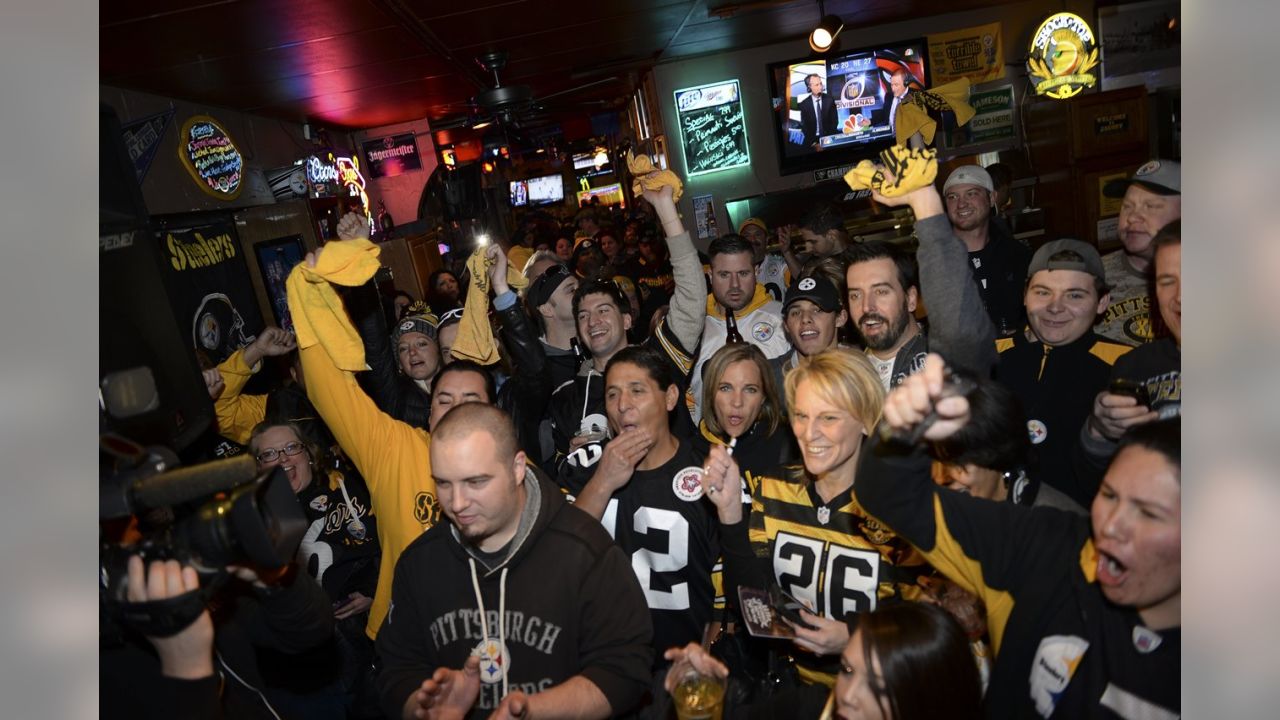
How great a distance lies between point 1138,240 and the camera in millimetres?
3176

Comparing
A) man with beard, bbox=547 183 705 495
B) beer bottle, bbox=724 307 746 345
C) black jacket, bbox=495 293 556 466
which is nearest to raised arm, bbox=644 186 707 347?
man with beard, bbox=547 183 705 495

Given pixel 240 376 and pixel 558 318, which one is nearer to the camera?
pixel 240 376

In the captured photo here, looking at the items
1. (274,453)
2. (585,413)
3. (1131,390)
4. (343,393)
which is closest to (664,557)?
(585,413)

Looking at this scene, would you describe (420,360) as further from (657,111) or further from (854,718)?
(657,111)

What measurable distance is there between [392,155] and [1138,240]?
37.0 feet

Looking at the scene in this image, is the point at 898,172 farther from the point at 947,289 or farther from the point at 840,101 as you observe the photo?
the point at 840,101

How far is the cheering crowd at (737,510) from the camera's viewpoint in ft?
5.35

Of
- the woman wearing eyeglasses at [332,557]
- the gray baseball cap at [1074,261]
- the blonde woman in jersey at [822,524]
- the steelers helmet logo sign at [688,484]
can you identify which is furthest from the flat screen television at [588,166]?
the blonde woman in jersey at [822,524]

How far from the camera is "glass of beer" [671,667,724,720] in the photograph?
186cm

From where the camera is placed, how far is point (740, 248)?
15.1ft

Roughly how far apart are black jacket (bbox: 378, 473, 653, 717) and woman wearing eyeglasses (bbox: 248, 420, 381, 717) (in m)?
1.08

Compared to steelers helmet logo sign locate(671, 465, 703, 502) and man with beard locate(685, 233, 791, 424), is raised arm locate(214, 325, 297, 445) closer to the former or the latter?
man with beard locate(685, 233, 791, 424)

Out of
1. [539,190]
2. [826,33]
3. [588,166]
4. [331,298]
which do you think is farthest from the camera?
[588,166]
